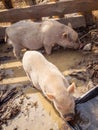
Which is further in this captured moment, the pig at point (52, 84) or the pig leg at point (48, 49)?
the pig leg at point (48, 49)

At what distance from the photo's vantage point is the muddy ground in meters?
4.67

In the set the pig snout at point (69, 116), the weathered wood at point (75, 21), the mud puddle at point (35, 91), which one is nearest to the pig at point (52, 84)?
the pig snout at point (69, 116)

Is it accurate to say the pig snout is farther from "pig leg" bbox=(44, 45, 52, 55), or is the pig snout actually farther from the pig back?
the pig back

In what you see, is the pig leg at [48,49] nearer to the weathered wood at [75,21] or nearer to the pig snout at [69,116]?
the weathered wood at [75,21]

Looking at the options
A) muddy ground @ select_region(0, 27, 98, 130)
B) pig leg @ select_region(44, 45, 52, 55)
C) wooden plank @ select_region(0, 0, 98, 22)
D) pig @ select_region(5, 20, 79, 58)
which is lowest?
muddy ground @ select_region(0, 27, 98, 130)

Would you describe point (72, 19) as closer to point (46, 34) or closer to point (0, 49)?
point (46, 34)

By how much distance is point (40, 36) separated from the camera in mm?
5934

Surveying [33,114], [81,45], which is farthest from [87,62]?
[33,114]

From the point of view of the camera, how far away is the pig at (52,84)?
413 cm

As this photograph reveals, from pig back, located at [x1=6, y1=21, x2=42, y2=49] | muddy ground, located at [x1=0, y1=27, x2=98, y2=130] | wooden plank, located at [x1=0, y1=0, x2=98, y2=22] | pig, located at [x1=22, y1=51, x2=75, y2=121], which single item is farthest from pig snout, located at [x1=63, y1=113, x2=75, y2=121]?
wooden plank, located at [x1=0, y1=0, x2=98, y2=22]

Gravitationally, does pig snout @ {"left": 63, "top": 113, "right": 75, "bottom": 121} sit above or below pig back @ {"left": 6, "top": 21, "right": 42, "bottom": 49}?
below

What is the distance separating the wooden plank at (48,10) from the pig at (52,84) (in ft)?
4.49

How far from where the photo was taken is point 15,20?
6.44 m

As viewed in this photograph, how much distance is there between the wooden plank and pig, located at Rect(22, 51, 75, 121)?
4.49 ft
